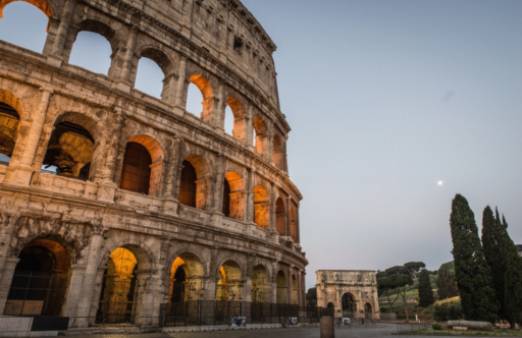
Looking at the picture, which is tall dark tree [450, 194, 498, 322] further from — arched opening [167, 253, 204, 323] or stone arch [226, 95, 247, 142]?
arched opening [167, 253, 204, 323]

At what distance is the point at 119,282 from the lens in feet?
47.2

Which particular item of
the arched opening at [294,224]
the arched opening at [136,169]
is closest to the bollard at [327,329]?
the arched opening at [136,169]

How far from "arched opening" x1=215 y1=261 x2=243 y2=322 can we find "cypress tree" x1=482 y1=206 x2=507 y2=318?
1551 centimetres

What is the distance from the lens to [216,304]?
14.6 meters

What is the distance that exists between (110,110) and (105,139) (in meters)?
1.32

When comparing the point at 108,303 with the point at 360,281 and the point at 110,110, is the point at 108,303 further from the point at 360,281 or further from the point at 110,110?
the point at 360,281

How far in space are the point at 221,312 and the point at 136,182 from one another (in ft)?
23.0

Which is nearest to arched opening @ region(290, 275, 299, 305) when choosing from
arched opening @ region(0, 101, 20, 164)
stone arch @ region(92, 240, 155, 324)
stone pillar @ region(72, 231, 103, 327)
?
stone arch @ region(92, 240, 155, 324)

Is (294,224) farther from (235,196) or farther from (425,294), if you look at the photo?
(425,294)

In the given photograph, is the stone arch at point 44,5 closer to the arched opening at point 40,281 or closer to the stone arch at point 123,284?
the arched opening at point 40,281

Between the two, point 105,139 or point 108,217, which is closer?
point 108,217

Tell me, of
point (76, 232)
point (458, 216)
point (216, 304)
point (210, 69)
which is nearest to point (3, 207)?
point (76, 232)

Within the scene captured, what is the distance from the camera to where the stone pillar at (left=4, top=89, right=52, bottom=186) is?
1098 cm

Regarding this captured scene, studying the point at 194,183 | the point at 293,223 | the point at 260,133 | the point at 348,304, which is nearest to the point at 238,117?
the point at 260,133
